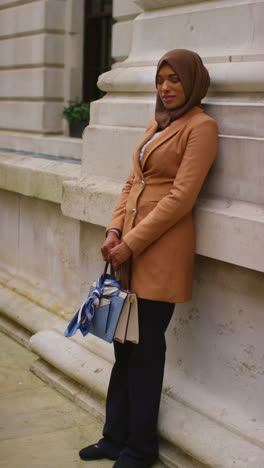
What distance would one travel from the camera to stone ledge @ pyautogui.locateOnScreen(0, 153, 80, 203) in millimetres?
5648

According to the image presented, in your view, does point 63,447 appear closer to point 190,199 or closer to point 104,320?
point 104,320

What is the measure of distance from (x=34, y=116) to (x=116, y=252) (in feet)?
21.5

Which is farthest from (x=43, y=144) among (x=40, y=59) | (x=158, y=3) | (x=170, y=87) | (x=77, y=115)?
(x=170, y=87)

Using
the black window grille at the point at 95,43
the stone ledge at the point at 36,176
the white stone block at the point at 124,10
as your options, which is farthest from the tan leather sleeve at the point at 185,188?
the black window grille at the point at 95,43

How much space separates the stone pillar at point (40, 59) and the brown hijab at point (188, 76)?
6.14m

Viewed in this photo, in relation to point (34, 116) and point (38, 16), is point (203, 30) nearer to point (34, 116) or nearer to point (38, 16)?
point (38, 16)

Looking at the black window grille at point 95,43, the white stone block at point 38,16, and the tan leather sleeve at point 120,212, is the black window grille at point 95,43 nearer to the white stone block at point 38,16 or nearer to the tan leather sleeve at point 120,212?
the white stone block at point 38,16

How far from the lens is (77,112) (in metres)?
9.28

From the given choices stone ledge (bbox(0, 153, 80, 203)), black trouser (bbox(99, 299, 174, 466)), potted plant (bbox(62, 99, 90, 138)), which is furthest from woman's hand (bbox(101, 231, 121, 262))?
potted plant (bbox(62, 99, 90, 138))

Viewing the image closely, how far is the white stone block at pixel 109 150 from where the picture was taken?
4.25m

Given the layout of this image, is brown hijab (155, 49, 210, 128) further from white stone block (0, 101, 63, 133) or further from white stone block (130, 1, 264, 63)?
white stone block (0, 101, 63, 133)

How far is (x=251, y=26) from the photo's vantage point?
360 cm

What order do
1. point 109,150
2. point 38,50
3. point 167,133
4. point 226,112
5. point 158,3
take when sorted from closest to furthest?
point 167,133
point 226,112
point 158,3
point 109,150
point 38,50

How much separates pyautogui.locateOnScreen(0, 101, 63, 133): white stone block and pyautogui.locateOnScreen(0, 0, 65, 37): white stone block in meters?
0.96
